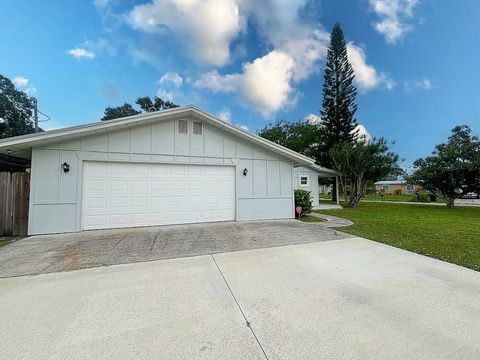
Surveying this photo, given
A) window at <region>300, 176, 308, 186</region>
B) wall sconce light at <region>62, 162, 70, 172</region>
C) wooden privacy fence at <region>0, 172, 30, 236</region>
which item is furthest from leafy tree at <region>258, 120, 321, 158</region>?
wooden privacy fence at <region>0, 172, 30, 236</region>

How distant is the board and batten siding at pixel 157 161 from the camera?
21.2ft

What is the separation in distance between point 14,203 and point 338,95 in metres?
24.5

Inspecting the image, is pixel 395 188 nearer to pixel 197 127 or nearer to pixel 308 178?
pixel 308 178

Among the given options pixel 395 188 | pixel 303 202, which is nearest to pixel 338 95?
pixel 303 202

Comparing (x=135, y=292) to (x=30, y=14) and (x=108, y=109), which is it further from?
(x=108, y=109)

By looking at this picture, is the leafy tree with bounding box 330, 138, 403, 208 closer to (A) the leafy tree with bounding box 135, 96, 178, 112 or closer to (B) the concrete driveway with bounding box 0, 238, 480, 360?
(B) the concrete driveway with bounding box 0, 238, 480, 360

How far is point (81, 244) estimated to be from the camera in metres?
5.35

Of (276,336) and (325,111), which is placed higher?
(325,111)

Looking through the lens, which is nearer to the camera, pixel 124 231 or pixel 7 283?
pixel 7 283

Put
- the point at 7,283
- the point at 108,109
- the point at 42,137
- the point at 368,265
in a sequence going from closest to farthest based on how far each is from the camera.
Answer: the point at 7,283
the point at 368,265
the point at 42,137
the point at 108,109

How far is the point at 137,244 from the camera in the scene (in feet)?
17.5

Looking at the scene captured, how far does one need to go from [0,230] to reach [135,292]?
249 inches

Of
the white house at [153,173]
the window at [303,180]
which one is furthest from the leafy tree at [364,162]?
the white house at [153,173]

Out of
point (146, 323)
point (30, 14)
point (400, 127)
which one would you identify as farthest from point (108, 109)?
point (400, 127)
